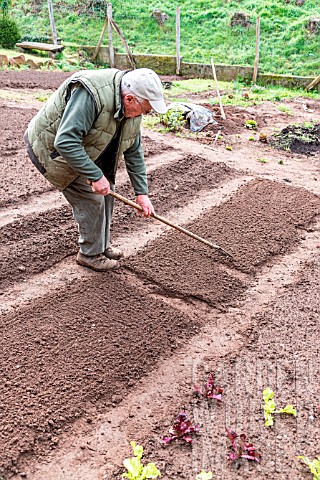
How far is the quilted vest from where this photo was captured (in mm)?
3232

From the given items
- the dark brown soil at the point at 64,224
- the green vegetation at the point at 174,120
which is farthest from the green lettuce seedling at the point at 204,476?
the green vegetation at the point at 174,120

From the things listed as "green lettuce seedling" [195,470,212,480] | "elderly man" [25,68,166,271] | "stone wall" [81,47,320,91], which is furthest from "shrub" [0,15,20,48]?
"green lettuce seedling" [195,470,212,480]

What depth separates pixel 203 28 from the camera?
18.2m

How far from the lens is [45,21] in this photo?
63.7 ft

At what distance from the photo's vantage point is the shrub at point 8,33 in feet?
52.9

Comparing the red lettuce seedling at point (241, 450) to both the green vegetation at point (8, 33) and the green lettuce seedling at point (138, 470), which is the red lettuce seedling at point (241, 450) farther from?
the green vegetation at point (8, 33)

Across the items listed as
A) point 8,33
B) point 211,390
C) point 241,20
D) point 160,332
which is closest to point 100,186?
point 160,332

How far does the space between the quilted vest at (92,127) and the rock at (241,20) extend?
1581cm

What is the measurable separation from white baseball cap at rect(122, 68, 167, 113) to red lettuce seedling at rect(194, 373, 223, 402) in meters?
A: 1.89

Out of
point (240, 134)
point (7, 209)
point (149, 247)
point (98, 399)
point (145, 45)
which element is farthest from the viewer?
point (145, 45)

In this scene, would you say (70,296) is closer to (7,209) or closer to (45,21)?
(7,209)

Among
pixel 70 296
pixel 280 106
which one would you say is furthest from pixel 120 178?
pixel 280 106

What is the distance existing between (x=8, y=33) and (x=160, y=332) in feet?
51.6

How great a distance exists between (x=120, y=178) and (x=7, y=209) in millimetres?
1677
